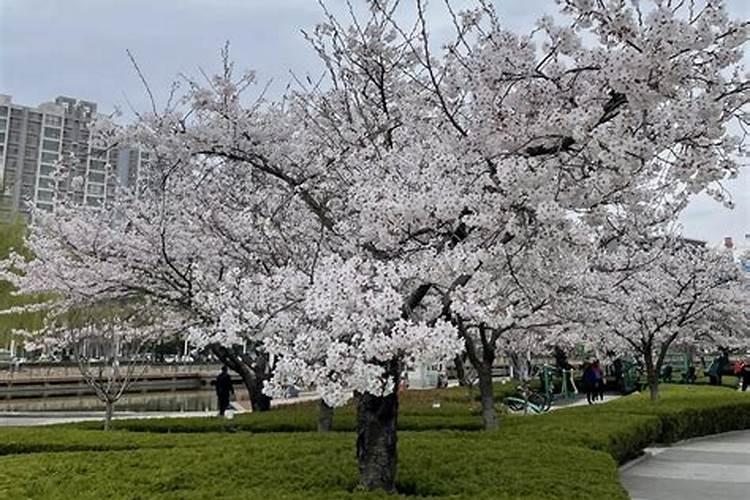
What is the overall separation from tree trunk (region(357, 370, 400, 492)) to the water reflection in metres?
14.4

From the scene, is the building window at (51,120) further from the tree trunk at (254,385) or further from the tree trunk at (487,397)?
the tree trunk at (487,397)

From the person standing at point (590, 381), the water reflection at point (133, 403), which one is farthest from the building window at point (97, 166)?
the person standing at point (590, 381)

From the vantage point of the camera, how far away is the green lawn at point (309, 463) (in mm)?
4582

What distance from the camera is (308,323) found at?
4.57 m

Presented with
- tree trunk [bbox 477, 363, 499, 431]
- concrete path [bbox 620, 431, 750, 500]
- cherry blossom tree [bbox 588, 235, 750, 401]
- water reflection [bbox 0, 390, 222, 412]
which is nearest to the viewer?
concrete path [bbox 620, 431, 750, 500]

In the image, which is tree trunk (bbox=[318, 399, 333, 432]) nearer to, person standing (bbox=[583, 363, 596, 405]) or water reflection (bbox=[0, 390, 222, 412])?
water reflection (bbox=[0, 390, 222, 412])

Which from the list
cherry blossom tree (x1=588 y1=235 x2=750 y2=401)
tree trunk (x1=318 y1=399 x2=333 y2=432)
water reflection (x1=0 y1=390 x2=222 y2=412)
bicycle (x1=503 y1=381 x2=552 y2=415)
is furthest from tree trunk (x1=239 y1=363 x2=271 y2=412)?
water reflection (x1=0 y1=390 x2=222 y2=412)

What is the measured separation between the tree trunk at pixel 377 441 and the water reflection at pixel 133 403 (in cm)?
1444

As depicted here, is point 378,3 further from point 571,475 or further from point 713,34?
point 571,475

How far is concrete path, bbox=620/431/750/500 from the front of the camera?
23.9ft

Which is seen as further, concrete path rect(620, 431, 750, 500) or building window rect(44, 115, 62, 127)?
building window rect(44, 115, 62, 127)

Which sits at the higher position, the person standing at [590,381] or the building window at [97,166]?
the building window at [97,166]

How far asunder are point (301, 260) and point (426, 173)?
10.7 feet

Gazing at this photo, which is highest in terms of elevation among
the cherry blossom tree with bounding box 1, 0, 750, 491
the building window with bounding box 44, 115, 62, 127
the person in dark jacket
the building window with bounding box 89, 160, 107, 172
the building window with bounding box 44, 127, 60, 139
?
the building window with bounding box 44, 115, 62, 127
